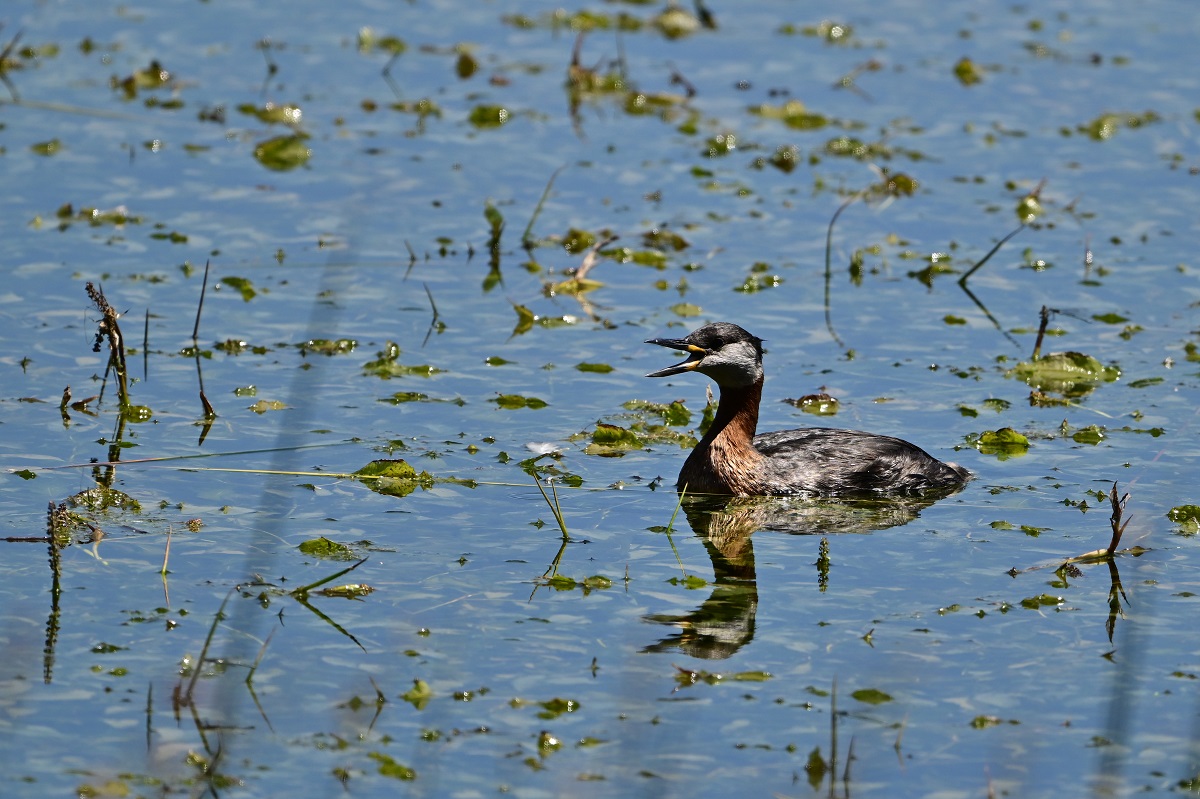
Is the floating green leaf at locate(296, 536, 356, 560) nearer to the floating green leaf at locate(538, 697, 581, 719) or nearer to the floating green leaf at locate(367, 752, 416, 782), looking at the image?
the floating green leaf at locate(538, 697, 581, 719)

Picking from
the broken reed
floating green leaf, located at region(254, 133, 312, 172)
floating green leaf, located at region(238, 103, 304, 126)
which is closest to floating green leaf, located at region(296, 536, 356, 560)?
the broken reed

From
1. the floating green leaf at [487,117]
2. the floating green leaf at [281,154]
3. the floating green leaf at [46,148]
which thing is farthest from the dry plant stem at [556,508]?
the floating green leaf at [487,117]

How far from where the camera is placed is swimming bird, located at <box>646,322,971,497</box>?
11.0 meters

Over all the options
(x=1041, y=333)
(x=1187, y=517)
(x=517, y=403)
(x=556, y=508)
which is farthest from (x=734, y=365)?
(x=1041, y=333)

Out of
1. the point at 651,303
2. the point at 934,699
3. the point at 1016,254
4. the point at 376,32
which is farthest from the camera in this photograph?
the point at 376,32

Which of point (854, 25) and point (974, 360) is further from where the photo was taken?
point (854, 25)

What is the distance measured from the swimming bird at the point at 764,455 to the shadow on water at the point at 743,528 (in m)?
0.10

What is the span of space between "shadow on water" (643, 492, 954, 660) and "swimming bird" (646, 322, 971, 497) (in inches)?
3.8

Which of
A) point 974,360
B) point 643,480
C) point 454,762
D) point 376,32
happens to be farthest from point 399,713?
point 376,32

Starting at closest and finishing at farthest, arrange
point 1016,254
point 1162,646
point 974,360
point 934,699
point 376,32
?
point 934,699
point 1162,646
point 974,360
point 1016,254
point 376,32

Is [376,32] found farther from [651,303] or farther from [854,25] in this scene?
[651,303]

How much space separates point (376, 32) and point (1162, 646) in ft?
51.7

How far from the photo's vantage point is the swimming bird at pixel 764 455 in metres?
11.0

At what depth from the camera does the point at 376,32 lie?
22.1 m
